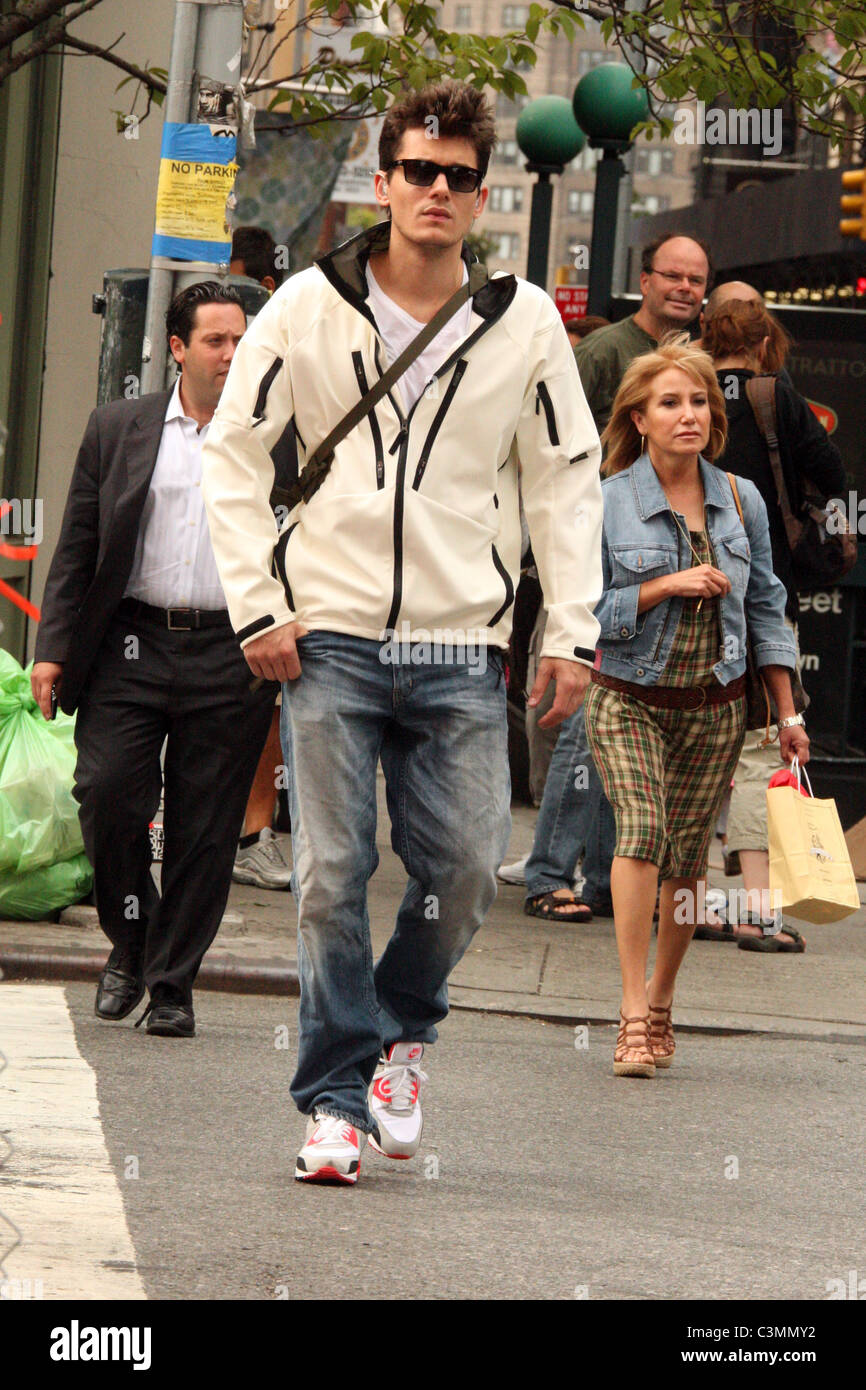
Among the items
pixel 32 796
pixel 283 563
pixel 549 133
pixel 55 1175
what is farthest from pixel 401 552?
pixel 549 133

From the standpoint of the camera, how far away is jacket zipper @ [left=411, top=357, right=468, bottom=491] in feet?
15.3

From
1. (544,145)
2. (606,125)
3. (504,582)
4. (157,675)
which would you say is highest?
(544,145)

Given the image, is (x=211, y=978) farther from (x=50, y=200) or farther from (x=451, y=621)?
(x=50, y=200)

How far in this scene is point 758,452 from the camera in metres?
8.44

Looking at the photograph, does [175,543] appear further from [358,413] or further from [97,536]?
[358,413]

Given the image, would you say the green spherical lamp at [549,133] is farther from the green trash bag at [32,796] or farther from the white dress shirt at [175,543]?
the white dress shirt at [175,543]

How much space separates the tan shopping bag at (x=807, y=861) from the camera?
621cm

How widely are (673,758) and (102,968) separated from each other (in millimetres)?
1847

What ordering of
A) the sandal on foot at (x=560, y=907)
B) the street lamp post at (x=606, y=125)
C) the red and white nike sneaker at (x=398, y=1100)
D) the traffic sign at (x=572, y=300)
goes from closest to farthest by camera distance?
the red and white nike sneaker at (x=398, y=1100)
the sandal on foot at (x=560, y=907)
the street lamp post at (x=606, y=125)
the traffic sign at (x=572, y=300)

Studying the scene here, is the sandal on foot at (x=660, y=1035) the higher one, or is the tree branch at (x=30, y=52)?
the tree branch at (x=30, y=52)

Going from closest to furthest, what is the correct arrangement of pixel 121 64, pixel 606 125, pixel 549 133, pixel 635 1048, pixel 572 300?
pixel 635 1048 < pixel 121 64 < pixel 606 125 < pixel 549 133 < pixel 572 300

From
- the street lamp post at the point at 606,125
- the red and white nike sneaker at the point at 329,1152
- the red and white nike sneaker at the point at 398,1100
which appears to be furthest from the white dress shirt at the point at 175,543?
the street lamp post at the point at 606,125

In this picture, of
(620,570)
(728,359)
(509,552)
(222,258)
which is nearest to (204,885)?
(620,570)

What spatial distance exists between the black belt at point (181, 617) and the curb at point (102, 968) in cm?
127
